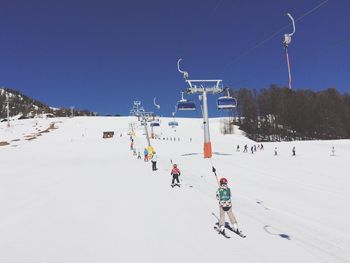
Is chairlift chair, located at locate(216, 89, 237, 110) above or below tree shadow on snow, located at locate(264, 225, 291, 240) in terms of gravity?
above

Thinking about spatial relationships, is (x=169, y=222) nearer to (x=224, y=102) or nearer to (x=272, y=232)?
(x=272, y=232)

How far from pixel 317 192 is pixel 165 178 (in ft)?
32.1

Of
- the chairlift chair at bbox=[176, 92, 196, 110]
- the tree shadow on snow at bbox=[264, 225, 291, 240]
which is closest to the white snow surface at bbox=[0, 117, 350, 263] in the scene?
the tree shadow on snow at bbox=[264, 225, 291, 240]

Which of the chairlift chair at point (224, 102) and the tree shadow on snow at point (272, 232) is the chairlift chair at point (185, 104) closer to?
the chairlift chair at point (224, 102)

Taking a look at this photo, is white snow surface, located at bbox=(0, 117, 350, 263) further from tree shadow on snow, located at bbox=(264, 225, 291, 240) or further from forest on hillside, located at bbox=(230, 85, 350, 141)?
forest on hillside, located at bbox=(230, 85, 350, 141)

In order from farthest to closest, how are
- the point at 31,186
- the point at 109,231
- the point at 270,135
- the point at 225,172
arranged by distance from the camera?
the point at 270,135, the point at 225,172, the point at 31,186, the point at 109,231

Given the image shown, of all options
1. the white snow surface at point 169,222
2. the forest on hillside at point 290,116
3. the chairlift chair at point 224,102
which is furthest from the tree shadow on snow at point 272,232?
the forest on hillside at point 290,116

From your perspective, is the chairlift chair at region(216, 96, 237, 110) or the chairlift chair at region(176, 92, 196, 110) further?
the chairlift chair at region(176, 92, 196, 110)

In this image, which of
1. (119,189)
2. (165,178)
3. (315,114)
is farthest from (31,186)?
(315,114)

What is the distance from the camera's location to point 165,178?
2402 centimetres

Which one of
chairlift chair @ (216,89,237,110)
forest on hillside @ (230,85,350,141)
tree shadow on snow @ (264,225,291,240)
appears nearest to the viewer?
tree shadow on snow @ (264,225,291,240)

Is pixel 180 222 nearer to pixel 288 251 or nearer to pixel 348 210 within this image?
pixel 288 251

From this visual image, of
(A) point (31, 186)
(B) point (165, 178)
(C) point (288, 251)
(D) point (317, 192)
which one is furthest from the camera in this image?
(B) point (165, 178)

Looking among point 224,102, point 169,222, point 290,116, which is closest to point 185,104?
point 224,102
